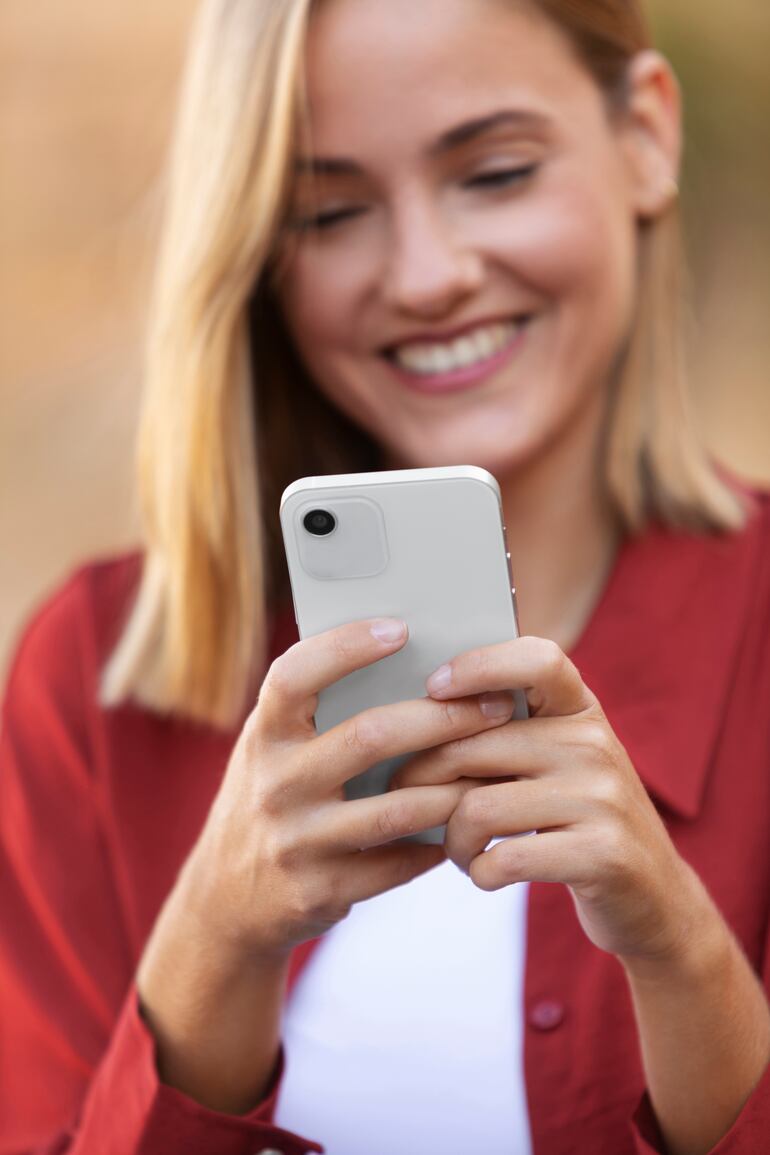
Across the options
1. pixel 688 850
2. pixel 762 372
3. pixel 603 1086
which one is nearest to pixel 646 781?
pixel 688 850

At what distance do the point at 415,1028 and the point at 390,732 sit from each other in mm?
305

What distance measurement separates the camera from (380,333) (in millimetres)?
939

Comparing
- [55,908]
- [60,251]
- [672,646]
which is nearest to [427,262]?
[672,646]

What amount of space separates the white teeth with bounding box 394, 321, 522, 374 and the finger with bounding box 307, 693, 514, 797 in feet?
1.29

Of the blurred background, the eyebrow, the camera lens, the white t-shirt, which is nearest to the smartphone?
the camera lens

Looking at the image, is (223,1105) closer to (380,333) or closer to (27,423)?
(380,333)

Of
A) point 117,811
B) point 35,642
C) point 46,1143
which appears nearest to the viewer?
point 46,1143

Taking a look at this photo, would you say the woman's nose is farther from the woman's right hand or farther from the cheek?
the woman's right hand

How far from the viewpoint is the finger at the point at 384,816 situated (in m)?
0.61

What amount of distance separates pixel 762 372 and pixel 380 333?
1144mm

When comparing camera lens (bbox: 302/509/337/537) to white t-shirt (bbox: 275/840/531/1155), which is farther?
white t-shirt (bbox: 275/840/531/1155)

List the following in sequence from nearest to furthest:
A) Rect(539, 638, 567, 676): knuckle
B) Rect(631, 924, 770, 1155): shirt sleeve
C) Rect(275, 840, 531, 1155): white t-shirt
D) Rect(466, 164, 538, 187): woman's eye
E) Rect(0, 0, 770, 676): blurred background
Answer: Rect(539, 638, 567, 676): knuckle → Rect(631, 924, 770, 1155): shirt sleeve → Rect(275, 840, 531, 1155): white t-shirt → Rect(466, 164, 538, 187): woman's eye → Rect(0, 0, 770, 676): blurred background

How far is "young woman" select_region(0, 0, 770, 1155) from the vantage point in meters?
0.62

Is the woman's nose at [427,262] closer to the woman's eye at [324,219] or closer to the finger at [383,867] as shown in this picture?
the woman's eye at [324,219]
